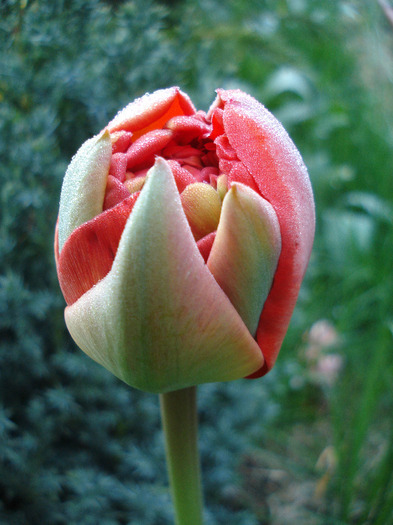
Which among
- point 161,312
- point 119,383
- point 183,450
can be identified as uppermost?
point 161,312

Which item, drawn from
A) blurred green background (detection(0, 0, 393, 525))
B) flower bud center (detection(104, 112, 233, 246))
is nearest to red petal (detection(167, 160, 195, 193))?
flower bud center (detection(104, 112, 233, 246))

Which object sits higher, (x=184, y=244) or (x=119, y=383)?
(x=184, y=244)

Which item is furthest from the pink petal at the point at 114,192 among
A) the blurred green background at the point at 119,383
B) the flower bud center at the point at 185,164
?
the blurred green background at the point at 119,383

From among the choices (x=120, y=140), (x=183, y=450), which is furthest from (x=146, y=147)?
(x=183, y=450)

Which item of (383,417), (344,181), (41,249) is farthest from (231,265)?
(344,181)

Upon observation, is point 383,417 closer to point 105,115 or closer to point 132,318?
point 105,115

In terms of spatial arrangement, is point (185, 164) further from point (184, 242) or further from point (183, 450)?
point (183, 450)

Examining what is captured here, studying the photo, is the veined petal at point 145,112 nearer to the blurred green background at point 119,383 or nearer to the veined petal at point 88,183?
the veined petal at point 88,183
